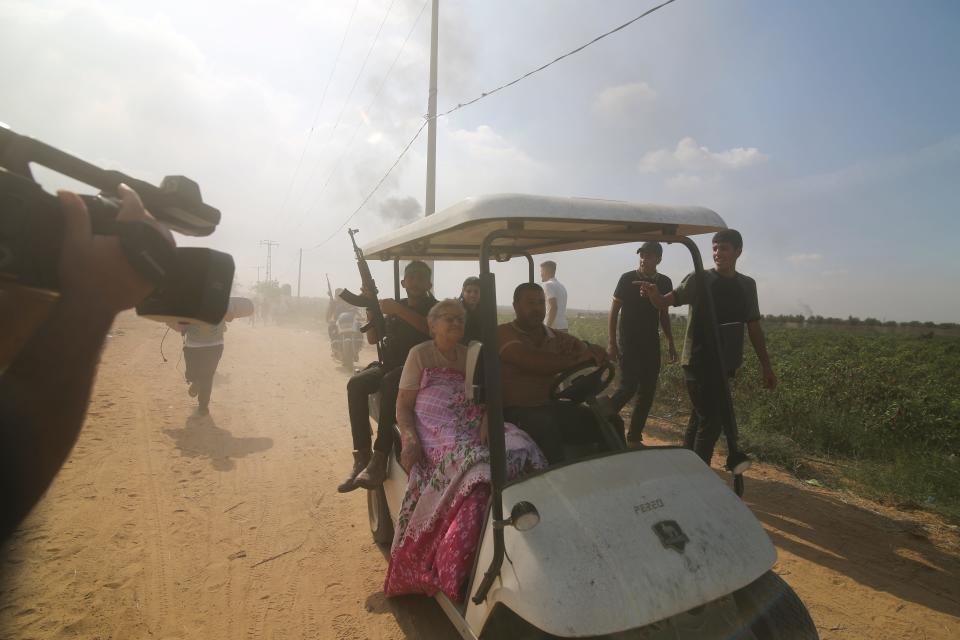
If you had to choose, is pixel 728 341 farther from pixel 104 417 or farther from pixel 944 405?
pixel 104 417

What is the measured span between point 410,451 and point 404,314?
1298 mm

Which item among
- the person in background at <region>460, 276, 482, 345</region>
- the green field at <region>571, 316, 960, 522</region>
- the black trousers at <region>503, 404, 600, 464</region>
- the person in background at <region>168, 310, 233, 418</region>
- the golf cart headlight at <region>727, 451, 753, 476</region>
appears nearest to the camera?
the golf cart headlight at <region>727, 451, 753, 476</region>

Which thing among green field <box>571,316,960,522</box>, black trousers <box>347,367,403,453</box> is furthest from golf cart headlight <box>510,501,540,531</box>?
green field <box>571,316,960,522</box>

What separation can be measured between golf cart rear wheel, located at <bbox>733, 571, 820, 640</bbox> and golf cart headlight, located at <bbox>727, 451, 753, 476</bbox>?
0.56 meters

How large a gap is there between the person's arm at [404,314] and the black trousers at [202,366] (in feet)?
13.9

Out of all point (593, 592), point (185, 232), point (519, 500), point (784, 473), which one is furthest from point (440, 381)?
point (784, 473)

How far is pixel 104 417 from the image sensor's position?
20.5ft

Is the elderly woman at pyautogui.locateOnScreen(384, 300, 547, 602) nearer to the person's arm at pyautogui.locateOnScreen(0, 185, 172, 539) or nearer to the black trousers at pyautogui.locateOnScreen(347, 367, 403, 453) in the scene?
the black trousers at pyautogui.locateOnScreen(347, 367, 403, 453)

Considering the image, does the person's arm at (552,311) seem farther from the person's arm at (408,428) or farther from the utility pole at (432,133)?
the utility pole at (432,133)

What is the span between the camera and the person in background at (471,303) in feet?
12.4

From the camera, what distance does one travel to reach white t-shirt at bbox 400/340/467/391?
10.3 feet

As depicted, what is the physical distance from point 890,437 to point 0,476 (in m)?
7.31

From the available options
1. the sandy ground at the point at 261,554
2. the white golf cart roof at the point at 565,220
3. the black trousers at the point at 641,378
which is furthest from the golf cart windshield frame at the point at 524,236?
the black trousers at the point at 641,378

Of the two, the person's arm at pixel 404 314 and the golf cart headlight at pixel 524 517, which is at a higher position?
the person's arm at pixel 404 314
